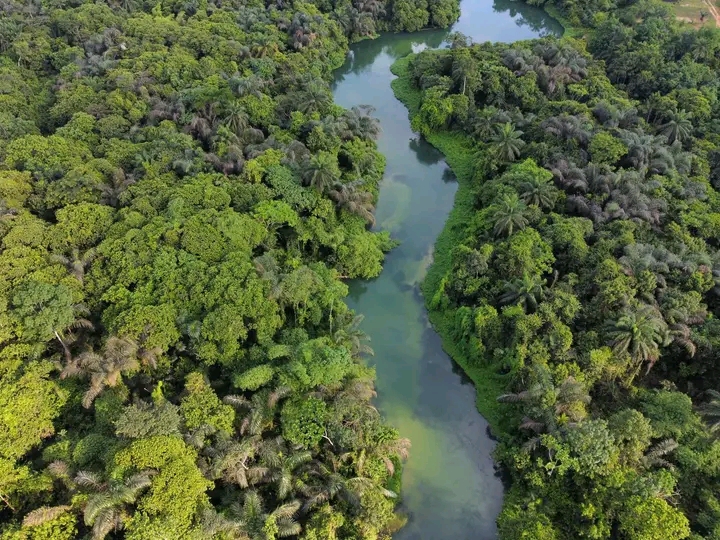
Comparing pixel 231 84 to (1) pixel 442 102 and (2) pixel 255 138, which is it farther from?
(1) pixel 442 102

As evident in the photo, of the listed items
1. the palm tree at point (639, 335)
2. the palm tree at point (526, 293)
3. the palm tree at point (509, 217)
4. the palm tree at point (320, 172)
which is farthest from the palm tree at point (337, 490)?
the palm tree at point (320, 172)

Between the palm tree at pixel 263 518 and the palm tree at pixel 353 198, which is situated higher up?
the palm tree at pixel 353 198

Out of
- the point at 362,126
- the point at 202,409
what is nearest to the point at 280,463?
the point at 202,409

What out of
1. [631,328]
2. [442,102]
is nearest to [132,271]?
[631,328]

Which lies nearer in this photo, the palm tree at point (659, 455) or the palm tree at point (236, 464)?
the palm tree at point (236, 464)

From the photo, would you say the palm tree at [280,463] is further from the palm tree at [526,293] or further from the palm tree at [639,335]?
the palm tree at [639,335]

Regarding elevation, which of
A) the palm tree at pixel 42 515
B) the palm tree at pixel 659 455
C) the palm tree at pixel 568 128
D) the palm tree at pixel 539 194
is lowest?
the palm tree at pixel 42 515

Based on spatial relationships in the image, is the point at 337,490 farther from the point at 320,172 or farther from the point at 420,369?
the point at 320,172
